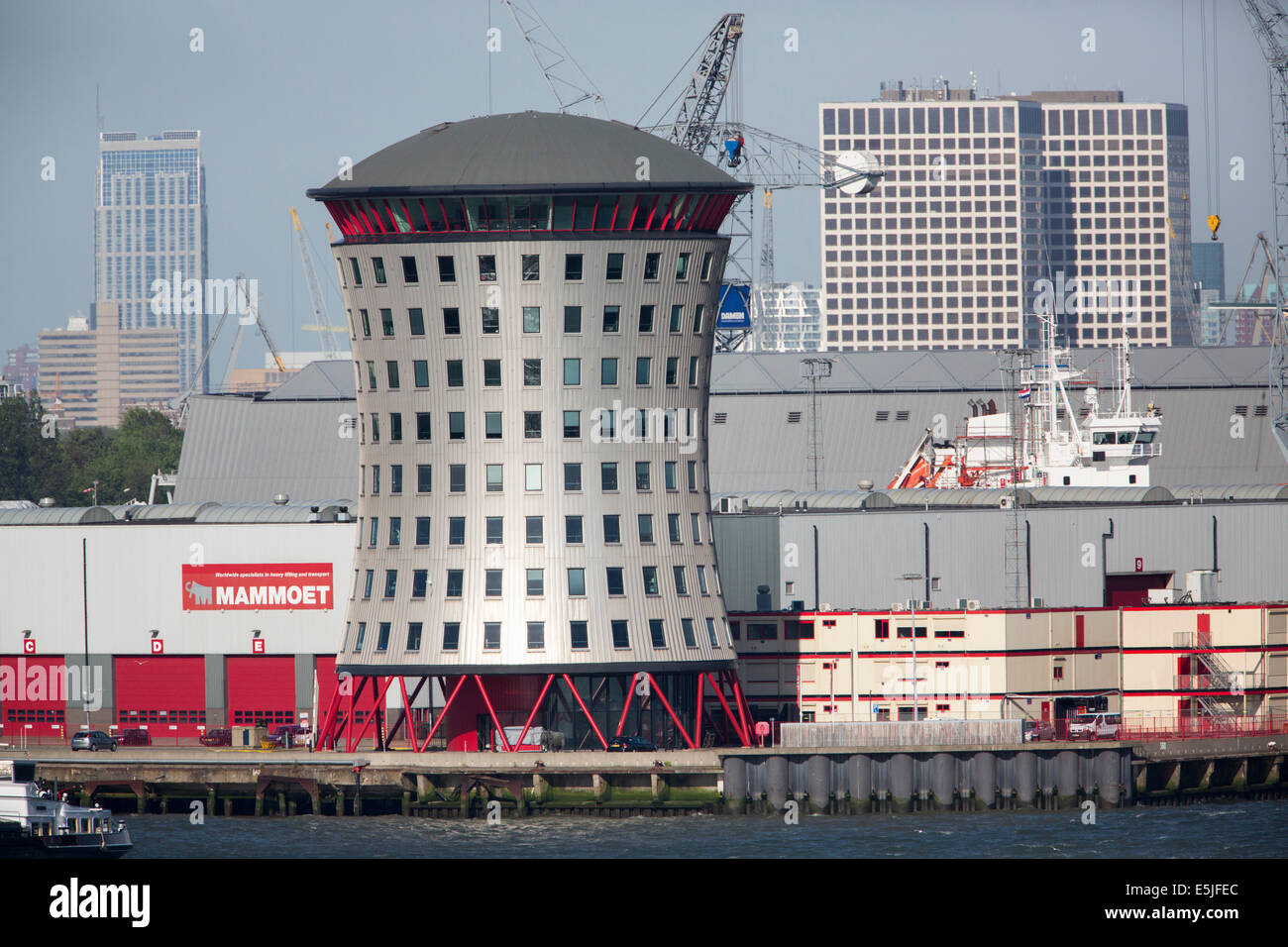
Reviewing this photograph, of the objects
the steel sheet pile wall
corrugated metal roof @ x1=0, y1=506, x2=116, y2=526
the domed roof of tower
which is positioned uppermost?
the domed roof of tower

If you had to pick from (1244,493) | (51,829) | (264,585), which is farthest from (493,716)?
(1244,493)

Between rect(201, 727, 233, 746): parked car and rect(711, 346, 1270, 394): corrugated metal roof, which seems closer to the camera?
rect(201, 727, 233, 746): parked car

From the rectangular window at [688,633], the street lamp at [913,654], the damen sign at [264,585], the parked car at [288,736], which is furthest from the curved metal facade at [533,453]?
the street lamp at [913,654]

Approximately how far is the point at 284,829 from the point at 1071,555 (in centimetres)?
4085

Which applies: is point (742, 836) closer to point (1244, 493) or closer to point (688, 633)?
point (688, 633)

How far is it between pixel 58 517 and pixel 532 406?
96.5 feet

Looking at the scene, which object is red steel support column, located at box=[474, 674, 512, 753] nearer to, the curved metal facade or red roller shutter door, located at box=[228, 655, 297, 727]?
the curved metal facade

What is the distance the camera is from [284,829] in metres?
92.8

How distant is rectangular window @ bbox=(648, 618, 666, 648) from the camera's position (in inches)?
3844

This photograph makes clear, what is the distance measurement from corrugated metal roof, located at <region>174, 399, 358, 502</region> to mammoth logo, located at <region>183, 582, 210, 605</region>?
4935 centimetres

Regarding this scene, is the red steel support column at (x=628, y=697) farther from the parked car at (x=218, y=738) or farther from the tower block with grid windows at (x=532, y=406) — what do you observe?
the parked car at (x=218, y=738)

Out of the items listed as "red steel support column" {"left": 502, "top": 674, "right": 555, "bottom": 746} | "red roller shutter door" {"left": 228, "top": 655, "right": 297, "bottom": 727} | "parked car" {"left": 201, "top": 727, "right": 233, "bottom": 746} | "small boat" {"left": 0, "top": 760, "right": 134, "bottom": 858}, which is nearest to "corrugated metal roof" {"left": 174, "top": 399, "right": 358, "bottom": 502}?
"red roller shutter door" {"left": 228, "top": 655, "right": 297, "bottom": 727}
